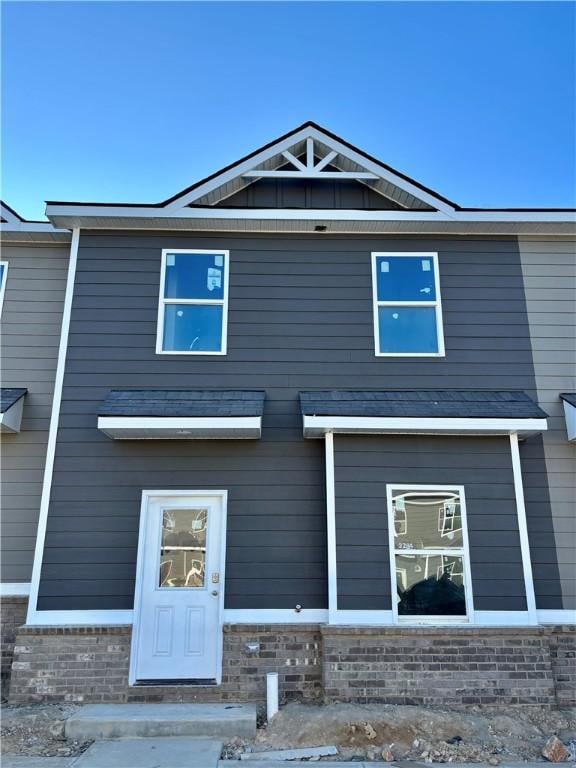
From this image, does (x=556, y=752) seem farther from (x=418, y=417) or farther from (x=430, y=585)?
(x=418, y=417)

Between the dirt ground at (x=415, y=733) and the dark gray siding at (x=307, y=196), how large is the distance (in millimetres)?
5958

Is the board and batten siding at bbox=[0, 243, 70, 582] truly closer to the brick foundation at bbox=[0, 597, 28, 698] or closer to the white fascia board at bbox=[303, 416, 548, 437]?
the brick foundation at bbox=[0, 597, 28, 698]

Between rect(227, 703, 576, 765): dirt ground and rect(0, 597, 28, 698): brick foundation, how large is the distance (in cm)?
300

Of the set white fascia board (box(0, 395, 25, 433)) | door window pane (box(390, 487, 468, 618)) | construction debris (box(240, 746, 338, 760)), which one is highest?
white fascia board (box(0, 395, 25, 433))

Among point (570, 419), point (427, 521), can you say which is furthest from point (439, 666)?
point (570, 419)

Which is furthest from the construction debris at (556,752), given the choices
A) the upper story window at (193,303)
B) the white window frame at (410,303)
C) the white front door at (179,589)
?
the upper story window at (193,303)

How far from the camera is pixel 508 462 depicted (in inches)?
217

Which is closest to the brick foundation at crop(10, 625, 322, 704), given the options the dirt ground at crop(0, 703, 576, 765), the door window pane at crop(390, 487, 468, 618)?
the dirt ground at crop(0, 703, 576, 765)

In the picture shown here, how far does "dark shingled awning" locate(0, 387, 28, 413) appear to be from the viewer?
5.79 m

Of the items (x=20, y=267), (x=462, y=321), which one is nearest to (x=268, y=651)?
(x=462, y=321)

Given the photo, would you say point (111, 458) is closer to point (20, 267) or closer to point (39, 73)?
point (20, 267)

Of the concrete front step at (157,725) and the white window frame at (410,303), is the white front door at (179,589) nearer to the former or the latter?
the concrete front step at (157,725)

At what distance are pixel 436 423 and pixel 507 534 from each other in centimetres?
147

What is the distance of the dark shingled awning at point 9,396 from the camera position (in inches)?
228
